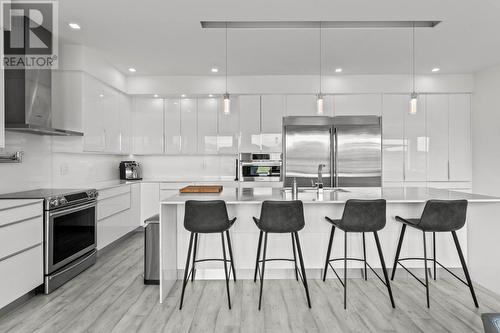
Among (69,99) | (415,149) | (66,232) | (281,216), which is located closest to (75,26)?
(69,99)

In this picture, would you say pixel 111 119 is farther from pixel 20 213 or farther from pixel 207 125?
pixel 20 213

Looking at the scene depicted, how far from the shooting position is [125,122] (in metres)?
5.34

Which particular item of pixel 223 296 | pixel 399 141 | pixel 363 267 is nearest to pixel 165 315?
pixel 223 296

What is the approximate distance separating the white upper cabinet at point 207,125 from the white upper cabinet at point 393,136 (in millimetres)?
3085

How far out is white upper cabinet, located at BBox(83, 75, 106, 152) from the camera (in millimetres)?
4009

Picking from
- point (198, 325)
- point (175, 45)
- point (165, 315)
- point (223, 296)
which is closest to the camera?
point (198, 325)

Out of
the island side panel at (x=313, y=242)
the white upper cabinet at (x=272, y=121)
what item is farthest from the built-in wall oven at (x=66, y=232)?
the white upper cabinet at (x=272, y=121)

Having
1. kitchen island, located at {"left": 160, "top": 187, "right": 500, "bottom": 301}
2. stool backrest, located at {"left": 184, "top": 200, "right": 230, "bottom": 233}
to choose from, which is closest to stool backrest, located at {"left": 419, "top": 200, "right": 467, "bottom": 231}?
kitchen island, located at {"left": 160, "top": 187, "right": 500, "bottom": 301}

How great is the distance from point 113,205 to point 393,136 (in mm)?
4821

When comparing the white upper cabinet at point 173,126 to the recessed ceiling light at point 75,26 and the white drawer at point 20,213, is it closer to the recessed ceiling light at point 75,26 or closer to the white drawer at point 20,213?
the recessed ceiling light at point 75,26

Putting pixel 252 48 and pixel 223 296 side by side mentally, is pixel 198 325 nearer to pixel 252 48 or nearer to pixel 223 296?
pixel 223 296

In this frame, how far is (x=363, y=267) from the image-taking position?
316 cm

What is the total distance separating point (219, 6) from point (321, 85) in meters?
2.84

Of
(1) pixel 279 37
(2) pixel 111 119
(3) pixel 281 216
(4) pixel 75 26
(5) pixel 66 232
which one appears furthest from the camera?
(2) pixel 111 119
